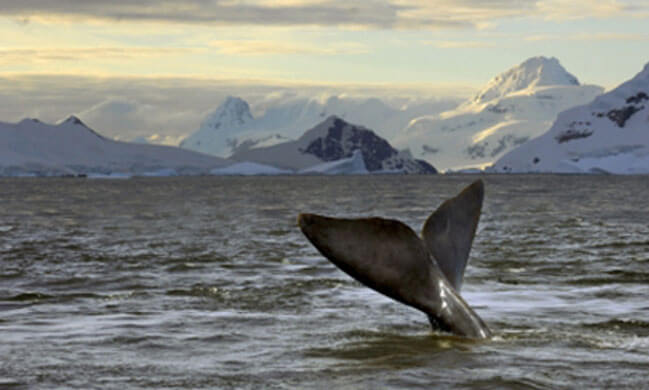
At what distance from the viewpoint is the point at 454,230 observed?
10.2 m

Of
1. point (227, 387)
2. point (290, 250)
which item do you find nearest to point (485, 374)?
point (227, 387)

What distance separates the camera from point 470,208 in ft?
33.5

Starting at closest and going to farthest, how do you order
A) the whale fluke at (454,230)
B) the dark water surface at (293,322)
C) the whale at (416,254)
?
the whale at (416,254) < the dark water surface at (293,322) < the whale fluke at (454,230)

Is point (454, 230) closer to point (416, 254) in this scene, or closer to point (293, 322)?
point (416, 254)

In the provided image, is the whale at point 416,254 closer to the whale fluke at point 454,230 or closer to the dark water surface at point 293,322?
the whale fluke at point 454,230

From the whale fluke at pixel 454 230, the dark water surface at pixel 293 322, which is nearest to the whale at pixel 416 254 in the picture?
the whale fluke at pixel 454 230

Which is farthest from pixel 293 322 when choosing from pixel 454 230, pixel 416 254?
pixel 416 254

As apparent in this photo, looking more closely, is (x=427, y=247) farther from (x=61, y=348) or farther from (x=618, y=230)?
(x=618, y=230)

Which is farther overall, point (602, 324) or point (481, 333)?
point (602, 324)

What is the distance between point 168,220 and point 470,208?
100 feet

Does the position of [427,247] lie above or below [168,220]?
above

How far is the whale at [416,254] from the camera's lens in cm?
884

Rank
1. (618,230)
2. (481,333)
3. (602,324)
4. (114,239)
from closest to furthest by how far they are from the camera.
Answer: (481,333) < (602,324) < (114,239) < (618,230)

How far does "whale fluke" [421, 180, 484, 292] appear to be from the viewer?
33.0 ft
